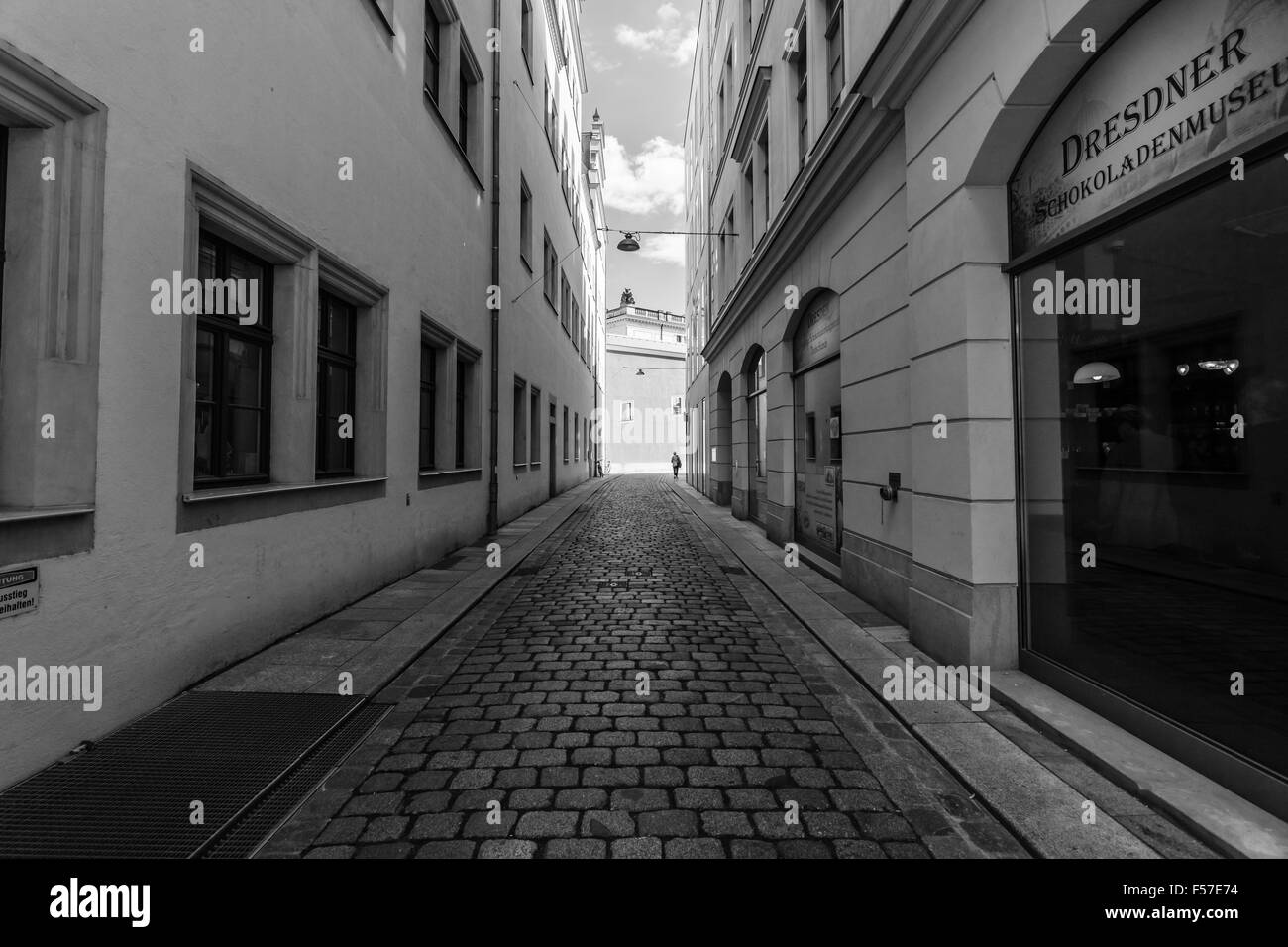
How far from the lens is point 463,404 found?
11.3m

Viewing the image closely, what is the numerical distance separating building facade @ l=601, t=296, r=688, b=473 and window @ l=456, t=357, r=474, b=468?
36957mm

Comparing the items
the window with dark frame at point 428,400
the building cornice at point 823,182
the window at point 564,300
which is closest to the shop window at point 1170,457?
the building cornice at point 823,182

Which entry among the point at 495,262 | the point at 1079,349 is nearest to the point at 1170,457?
the point at 1079,349

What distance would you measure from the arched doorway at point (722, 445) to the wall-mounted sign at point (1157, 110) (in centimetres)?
1423

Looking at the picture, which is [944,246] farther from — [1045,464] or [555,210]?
[555,210]

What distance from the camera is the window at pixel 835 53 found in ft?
25.5

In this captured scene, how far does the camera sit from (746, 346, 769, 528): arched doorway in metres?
13.1

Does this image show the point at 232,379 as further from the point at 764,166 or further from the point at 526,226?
the point at 526,226

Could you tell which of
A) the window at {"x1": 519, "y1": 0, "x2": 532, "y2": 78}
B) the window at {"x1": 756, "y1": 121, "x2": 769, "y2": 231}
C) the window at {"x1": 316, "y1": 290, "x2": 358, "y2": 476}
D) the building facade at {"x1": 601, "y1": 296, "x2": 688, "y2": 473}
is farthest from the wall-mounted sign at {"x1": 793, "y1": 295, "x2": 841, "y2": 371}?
the building facade at {"x1": 601, "y1": 296, "x2": 688, "y2": 473}

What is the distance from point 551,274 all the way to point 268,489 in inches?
641

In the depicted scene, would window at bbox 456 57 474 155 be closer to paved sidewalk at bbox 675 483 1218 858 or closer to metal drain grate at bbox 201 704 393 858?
metal drain grate at bbox 201 704 393 858

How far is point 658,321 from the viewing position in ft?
183
